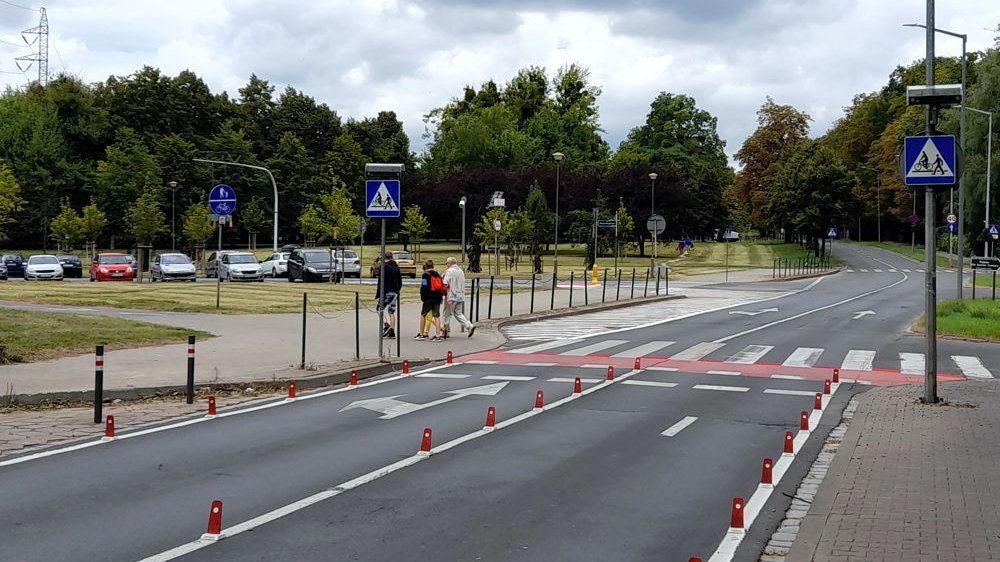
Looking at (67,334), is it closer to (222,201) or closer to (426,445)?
(222,201)

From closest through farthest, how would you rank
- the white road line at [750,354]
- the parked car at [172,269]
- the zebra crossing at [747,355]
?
the zebra crossing at [747,355]
the white road line at [750,354]
the parked car at [172,269]

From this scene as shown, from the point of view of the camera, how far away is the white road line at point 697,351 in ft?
61.5

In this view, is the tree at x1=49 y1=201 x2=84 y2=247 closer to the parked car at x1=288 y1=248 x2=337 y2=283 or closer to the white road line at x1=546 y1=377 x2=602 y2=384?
the parked car at x1=288 y1=248 x2=337 y2=283

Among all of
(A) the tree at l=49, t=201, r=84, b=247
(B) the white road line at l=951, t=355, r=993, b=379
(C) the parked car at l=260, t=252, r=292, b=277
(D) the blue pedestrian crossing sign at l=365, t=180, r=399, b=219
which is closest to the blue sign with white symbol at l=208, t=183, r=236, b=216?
(D) the blue pedestrian crossing sign at l=365, t=180, r=399, b=219

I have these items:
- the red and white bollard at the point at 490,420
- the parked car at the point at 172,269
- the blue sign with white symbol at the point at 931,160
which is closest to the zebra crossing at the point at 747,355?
the blue sign with white symbol at the point at 931,160

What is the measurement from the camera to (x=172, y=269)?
46719 millimetres

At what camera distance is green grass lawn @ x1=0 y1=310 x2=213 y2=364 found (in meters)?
16.3

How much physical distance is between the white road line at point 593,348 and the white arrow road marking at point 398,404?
526 cm

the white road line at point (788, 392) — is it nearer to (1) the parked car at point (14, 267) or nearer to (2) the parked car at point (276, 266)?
(2) the parked car at point (276, 266)

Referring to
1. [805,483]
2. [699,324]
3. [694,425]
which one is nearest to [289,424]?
[694,425]

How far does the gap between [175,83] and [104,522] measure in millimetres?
101795

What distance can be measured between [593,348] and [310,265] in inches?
1127

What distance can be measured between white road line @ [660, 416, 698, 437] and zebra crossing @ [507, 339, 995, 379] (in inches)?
197

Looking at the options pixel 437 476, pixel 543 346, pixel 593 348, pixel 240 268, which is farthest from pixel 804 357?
pixel 240 268
